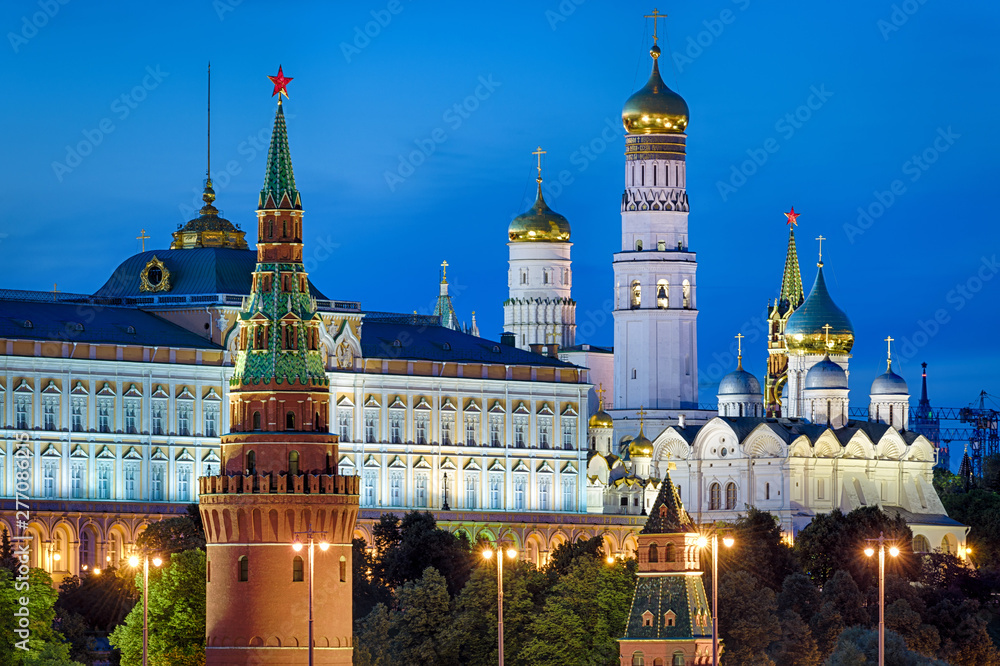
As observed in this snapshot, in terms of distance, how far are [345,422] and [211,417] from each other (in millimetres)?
10205

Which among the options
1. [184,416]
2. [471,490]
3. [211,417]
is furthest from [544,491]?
[184,416]

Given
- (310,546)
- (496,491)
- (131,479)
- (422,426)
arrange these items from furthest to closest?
(496,491), (422,426), (131,479), (310,546)

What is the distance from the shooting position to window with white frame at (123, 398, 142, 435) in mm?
179250

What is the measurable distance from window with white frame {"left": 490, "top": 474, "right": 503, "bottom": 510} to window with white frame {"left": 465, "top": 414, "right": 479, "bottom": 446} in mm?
2609

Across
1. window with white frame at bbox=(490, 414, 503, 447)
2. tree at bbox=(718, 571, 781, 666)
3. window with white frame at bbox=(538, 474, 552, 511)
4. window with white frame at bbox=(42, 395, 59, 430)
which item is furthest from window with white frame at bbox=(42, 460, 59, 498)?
tree at bbox=(718, 571, 781, 666)

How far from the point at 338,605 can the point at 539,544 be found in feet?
267

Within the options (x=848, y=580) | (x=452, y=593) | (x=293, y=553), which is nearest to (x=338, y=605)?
(x=293, y=553)

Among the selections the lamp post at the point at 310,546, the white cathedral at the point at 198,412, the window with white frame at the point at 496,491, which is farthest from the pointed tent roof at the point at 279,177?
the window with white frame at the point at 496,491

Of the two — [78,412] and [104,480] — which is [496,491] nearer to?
[104,480]

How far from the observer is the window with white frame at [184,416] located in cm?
18175

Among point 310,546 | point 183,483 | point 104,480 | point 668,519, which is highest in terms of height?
point 104,480

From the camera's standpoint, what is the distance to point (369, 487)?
18938 cm

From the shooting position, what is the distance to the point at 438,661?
136 meters

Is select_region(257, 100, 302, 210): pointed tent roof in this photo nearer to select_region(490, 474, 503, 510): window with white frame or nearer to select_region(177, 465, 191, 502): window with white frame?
select_region(177, 465, 191, 502): window with white frame
